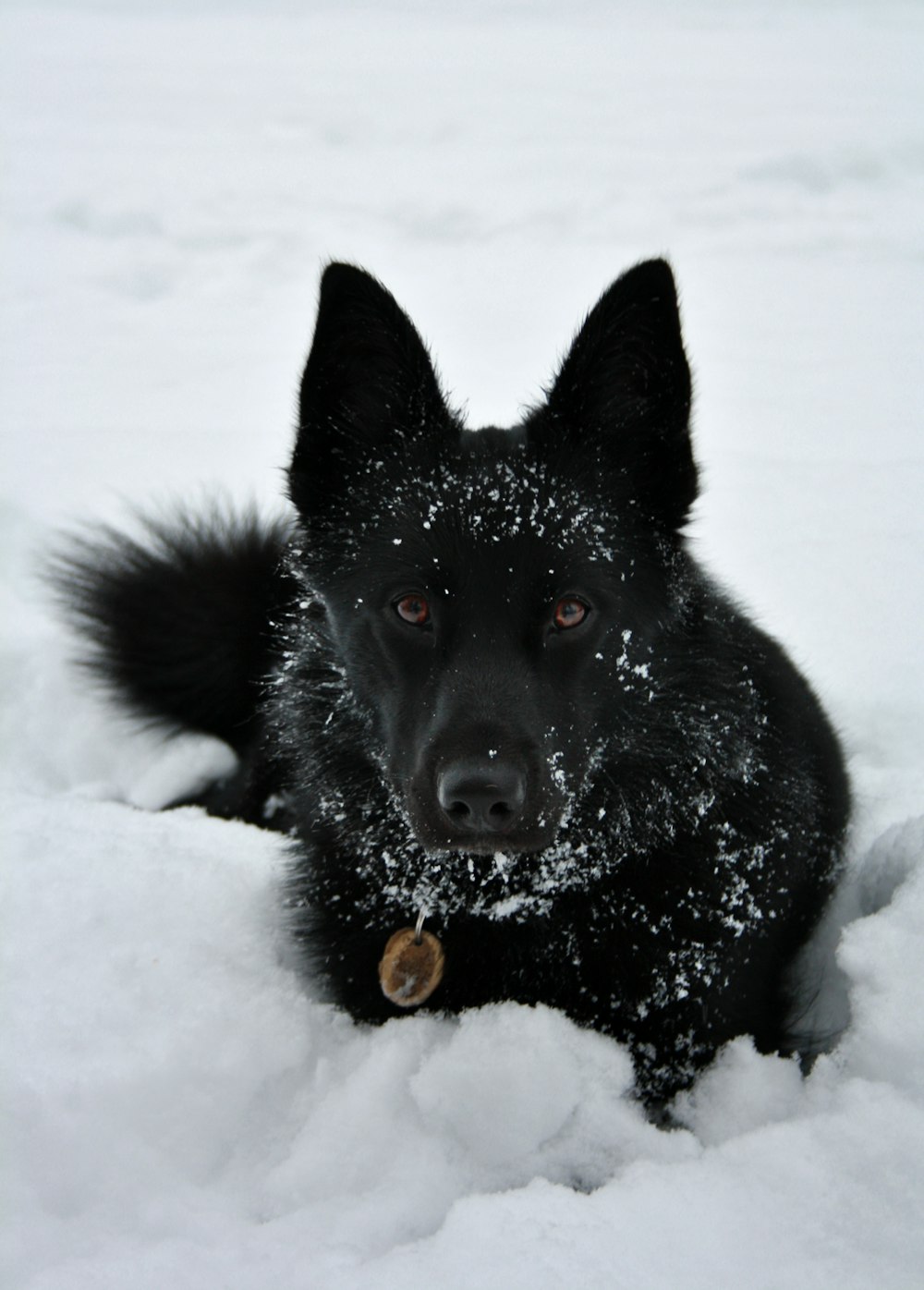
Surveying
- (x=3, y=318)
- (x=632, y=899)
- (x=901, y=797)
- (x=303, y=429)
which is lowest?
(x=632, y=899)

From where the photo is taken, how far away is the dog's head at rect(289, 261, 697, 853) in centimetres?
197

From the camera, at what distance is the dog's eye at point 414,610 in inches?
83.4

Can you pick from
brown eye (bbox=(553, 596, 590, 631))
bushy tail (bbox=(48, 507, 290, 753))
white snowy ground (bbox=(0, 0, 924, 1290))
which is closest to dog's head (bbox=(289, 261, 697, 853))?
brown eye (bbox=(553, 596, 590, 631))

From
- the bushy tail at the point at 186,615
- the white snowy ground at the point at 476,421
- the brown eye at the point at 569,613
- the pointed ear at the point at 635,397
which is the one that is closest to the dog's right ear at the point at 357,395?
the pointed ear at the point at 635,397

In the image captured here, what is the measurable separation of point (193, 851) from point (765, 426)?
3.70 m

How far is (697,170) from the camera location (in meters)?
8.51

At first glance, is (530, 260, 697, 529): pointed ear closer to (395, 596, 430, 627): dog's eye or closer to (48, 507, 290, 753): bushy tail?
(395, 596, 430, 627): dog's eye

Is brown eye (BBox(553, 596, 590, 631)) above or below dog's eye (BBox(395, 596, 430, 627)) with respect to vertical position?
above

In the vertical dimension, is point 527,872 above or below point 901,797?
below

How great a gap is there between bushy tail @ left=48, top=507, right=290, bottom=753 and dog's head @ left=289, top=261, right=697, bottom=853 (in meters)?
1.25

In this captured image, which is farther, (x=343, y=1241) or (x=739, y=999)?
(x=739, y=999)

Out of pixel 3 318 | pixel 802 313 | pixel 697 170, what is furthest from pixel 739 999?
pixel 697 170

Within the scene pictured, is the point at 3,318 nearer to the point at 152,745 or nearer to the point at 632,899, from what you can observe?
the point at 152,745

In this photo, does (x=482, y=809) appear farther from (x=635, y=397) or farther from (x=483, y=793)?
(x=635, y=397)
